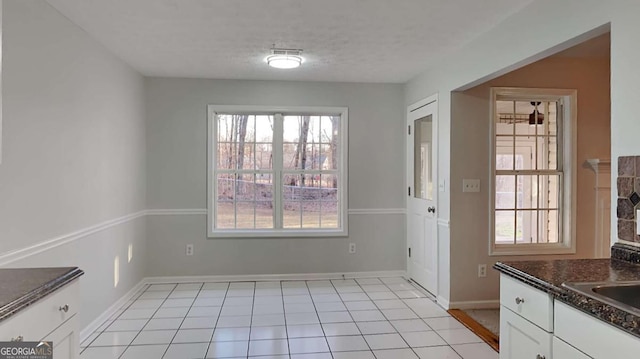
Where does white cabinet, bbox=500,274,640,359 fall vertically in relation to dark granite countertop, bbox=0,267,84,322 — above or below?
below

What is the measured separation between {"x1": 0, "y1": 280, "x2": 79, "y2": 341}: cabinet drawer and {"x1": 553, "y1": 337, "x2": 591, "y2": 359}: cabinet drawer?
192 centimetres

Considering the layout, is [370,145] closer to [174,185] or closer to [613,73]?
[174,185]

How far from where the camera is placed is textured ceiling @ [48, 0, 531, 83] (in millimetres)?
2564

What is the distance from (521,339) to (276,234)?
3.27 m

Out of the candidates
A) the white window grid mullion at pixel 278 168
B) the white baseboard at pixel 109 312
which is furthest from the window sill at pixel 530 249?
the white baseboard at pixel 109 312

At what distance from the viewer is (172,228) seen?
4527 mm

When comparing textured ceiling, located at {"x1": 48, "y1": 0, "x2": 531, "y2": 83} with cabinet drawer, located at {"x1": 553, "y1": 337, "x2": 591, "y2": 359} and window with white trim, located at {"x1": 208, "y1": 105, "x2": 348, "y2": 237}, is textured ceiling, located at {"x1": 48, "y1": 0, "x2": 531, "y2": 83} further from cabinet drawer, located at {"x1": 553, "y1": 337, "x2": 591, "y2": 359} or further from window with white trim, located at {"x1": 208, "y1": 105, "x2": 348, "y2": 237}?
cabinet drawer, located at {"x1": 553, "y1": 337, "x2": 591, "y2": 359}

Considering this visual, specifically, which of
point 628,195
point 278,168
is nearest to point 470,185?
point 628,195

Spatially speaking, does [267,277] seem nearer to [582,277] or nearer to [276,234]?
[276,234]

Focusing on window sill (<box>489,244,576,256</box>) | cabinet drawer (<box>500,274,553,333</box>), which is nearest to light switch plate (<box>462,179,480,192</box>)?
window sill (<box>489,244,576,256</box>)

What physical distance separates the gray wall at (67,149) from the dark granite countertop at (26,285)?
2.09 feet

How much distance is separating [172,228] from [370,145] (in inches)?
102

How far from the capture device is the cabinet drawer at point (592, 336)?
1.16 m

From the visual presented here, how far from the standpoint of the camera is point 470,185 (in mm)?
3633
